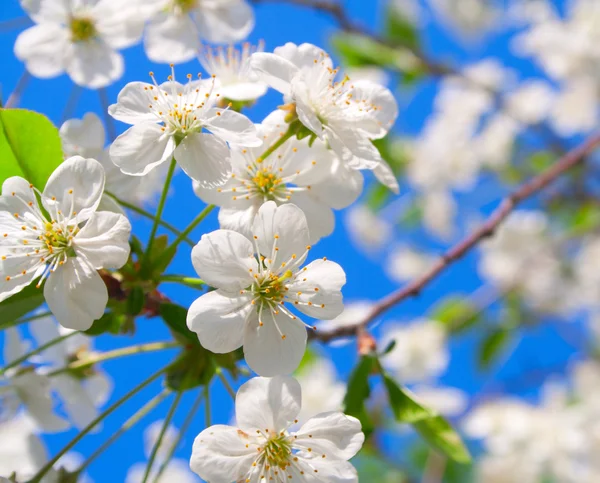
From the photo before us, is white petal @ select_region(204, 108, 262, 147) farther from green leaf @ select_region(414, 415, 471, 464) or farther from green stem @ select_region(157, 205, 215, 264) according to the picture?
green leaf @ select_region(414, 415, 471, 464)

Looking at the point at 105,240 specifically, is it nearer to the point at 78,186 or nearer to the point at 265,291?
the point at 78,186

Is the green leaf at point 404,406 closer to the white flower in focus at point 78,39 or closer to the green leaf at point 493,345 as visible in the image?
the white flower in focus at point 78,39

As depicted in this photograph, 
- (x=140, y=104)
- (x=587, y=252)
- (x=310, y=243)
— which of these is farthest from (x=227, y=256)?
(x=587, y=252)

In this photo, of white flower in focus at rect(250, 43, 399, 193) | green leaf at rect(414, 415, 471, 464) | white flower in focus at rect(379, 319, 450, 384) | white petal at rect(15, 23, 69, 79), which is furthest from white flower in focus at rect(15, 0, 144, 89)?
white flower in focus at rect(379, 319, 450, 384)

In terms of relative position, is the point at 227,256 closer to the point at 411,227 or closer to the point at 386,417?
the point at 386,417

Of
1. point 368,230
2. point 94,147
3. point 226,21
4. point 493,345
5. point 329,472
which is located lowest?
point 329,472

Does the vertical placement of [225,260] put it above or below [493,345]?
below

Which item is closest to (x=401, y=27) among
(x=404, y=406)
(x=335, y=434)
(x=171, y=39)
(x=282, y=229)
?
(x=171, y=39)
